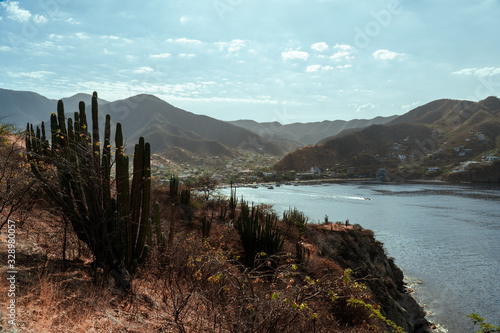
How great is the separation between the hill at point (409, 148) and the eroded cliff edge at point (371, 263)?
10820 centimetres

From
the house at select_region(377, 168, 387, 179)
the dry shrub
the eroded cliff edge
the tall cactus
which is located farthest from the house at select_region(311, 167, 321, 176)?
the tall cactus

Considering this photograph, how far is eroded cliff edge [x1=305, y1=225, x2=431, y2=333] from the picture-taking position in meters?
16.1

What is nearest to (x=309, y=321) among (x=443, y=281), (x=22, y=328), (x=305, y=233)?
(x=22, y=328)

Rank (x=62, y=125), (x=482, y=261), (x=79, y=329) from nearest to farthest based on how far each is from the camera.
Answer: (x=79, y=329) → (x=62, y=125) → (x=482, y=261)

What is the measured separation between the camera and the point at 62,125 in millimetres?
8016

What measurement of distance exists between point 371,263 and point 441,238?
25.7 m

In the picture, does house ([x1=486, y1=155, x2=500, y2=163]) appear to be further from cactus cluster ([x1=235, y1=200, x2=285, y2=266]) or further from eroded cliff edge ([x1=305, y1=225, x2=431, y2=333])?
cactus cluster ([x1=235, y1=200, x2=285, y2=266])

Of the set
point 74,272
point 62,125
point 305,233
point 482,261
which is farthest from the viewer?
point 482,261

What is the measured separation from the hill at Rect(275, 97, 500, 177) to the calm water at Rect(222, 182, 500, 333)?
45.3 meters

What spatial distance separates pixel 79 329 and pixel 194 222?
1223cm

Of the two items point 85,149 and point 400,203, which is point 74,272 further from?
point 400,203

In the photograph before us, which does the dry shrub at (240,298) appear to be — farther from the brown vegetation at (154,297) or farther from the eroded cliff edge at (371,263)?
the eroded cliff edge at (371,263)

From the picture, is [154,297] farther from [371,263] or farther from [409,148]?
[409,148]

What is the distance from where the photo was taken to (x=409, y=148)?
14138 centimetres
